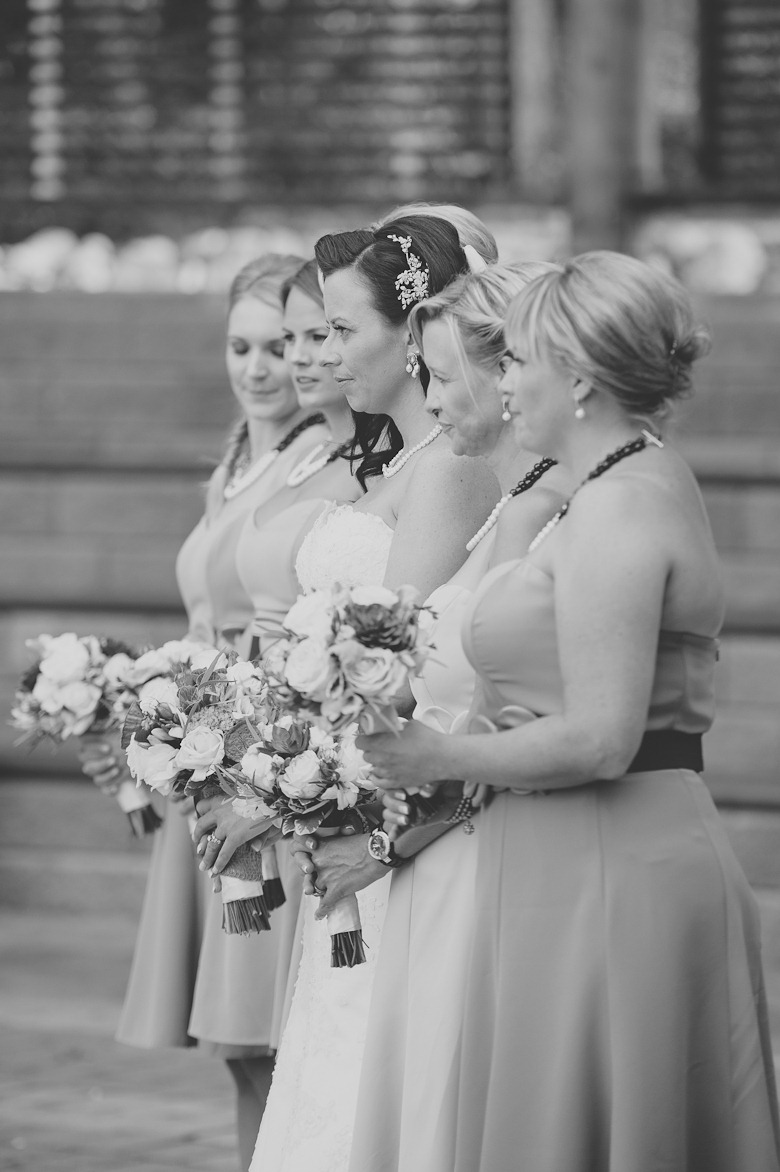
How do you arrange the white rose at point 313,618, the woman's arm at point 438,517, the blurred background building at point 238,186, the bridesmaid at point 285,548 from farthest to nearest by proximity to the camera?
the blurred background building at point 238,186, the bridesmaid at point 285,548, the woman's arm at point 438,517, the white rose at point 313,618

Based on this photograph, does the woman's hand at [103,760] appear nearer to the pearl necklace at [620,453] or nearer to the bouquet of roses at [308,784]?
the bouquet of roses at [308,784]

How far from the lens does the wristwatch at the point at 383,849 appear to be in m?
3.32

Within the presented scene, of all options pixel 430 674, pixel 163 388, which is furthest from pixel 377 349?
Result: pixel 163 388

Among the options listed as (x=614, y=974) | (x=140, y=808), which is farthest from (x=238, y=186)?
(x=614, y=974)

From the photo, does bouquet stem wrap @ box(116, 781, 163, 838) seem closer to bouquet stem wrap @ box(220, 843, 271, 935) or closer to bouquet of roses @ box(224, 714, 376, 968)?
bouquet stem wrap @ box(220, 843, 271, 935)

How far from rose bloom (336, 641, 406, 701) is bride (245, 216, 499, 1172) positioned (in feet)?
2.07

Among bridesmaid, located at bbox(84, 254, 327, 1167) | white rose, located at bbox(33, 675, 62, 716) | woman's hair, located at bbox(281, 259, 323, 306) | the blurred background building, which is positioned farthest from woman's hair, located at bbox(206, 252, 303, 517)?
the blurred background building

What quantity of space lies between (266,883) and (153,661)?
0.77 metres

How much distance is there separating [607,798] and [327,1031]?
3.31 feet

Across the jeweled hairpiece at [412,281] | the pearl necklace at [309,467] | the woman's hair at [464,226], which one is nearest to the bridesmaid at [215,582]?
the pearl necklace at [309,467]

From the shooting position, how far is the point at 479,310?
3344 mm

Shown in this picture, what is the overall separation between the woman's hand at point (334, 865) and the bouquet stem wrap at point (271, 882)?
27 cm

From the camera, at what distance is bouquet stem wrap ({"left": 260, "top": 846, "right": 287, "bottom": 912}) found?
372 cm

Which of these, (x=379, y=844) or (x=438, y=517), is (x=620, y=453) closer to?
(x=438, y=517)
